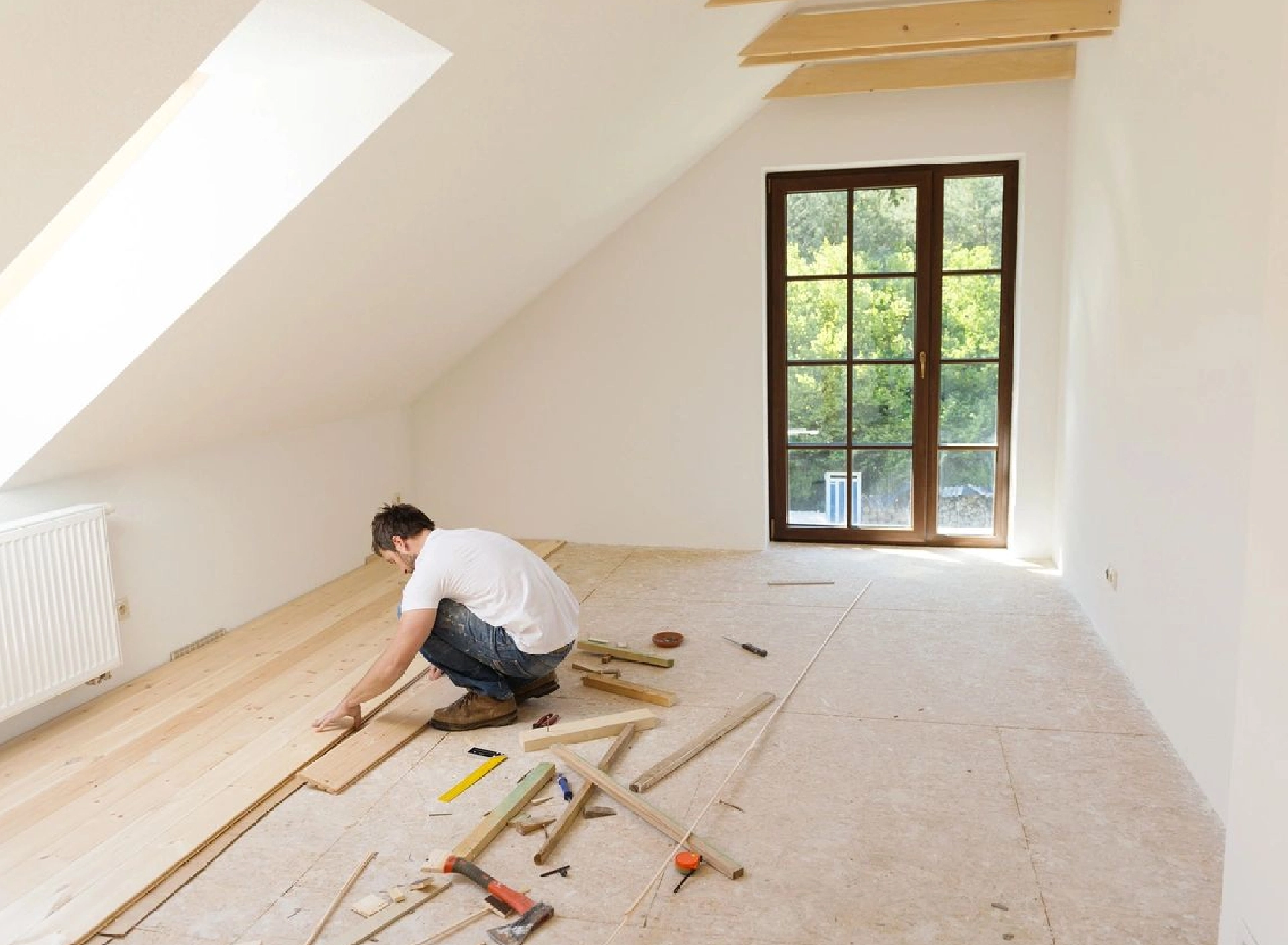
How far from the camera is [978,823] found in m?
2.70

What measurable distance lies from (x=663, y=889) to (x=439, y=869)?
22.3 inches

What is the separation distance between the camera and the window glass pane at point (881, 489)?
573cm

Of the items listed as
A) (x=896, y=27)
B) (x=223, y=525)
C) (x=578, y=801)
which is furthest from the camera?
(x=223, y=525)

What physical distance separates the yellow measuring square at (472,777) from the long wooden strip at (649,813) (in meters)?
0.19

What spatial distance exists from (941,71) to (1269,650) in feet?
13.4

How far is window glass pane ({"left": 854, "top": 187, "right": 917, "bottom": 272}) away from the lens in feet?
18.0

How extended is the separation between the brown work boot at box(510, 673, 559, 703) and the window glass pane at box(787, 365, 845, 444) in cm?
267

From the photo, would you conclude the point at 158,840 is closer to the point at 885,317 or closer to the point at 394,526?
the point at 394,526

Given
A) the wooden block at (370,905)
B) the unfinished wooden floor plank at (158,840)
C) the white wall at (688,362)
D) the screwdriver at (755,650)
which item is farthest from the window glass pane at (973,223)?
the wooden block at (370,905)

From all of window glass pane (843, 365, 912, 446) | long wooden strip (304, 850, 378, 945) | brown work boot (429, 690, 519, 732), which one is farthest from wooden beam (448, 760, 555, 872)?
window glass pane (843, 365, 912, 446)

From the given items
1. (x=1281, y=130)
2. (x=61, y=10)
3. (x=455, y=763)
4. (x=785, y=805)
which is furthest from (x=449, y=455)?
(x=1281, y=130)

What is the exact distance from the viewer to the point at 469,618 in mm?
3340

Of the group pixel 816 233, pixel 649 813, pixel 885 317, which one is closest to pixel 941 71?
pixel 816 233

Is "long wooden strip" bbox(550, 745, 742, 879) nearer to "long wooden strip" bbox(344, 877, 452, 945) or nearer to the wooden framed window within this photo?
"long wooden strip" bbox(344, 877, 452, 945)
